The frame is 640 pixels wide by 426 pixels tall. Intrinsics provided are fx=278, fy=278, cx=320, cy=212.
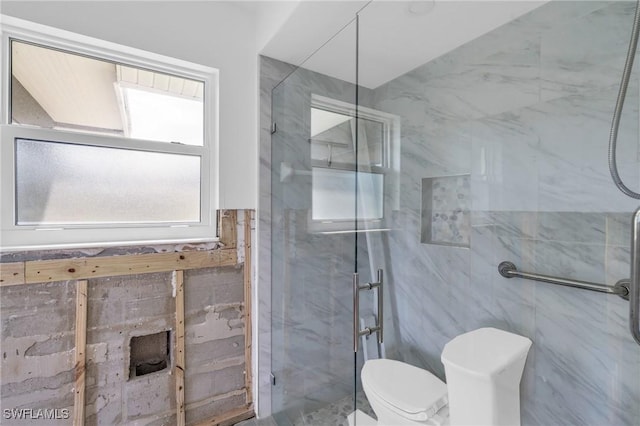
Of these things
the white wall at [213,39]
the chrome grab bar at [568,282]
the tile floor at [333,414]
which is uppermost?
the white wall at [213,39]

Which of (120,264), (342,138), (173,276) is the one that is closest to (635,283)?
(342,138)

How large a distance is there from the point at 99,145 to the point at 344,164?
1347 mm

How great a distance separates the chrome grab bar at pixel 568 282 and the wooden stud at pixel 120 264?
5.15 ft

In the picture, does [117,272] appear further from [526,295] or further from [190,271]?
[526,295]

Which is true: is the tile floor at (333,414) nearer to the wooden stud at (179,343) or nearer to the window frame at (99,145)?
the wooden stud at (179,343)

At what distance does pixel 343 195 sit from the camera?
5.32 feet

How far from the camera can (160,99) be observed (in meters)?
1.71

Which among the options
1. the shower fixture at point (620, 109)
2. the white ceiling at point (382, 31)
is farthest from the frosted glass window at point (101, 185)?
the shower fixture at point (620, 109)

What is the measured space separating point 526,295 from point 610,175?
659 millimetres

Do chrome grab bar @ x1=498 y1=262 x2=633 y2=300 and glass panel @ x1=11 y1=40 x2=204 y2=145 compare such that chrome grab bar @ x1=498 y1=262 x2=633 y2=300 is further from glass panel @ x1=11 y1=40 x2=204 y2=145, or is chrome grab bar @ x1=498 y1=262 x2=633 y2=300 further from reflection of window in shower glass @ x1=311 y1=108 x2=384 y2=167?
glass panel @ x1=11 y1=40 x2=204 y2=145

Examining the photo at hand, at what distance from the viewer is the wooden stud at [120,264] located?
1311 mm

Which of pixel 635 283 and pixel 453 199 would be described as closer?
pixel 635 283

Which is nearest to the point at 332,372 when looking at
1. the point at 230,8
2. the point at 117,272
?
the point at 117,272

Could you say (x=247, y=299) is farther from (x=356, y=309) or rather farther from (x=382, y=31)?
(x=382, y=31)
